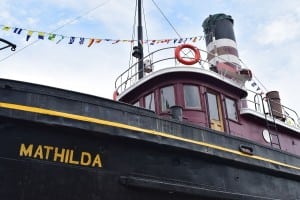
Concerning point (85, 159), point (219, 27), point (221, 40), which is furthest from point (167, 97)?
point (219, 27)

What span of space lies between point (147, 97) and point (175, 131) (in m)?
1.94

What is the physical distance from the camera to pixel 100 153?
512cm

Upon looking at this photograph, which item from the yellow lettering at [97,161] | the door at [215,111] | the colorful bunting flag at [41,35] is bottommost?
the yellow lettering at [97,161]

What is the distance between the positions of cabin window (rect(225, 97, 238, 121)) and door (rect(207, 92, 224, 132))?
0.29 m

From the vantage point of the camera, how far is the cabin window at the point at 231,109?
7754mm

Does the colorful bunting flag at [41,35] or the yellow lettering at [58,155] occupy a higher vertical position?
the colorful bunting flag at [41,35]

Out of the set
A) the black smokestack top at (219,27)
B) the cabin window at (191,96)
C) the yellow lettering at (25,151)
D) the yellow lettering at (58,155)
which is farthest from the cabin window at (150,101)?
the black smokestack top at (219,27)

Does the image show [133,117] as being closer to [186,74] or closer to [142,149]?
[142,149]

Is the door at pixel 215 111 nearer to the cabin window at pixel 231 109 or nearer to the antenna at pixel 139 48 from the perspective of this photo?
the cabin window at pixel 231 109

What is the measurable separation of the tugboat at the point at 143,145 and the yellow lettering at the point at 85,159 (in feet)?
0.05

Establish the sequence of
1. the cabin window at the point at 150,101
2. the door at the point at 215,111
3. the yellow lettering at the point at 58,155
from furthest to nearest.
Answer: the cabin window at the point at 150,101 → the door at the point at 215,111 → the yellow lettering at the point at 58,155

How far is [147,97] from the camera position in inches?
304

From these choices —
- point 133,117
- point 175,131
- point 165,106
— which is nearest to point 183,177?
point 175,131

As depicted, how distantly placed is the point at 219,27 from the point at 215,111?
188 inches
